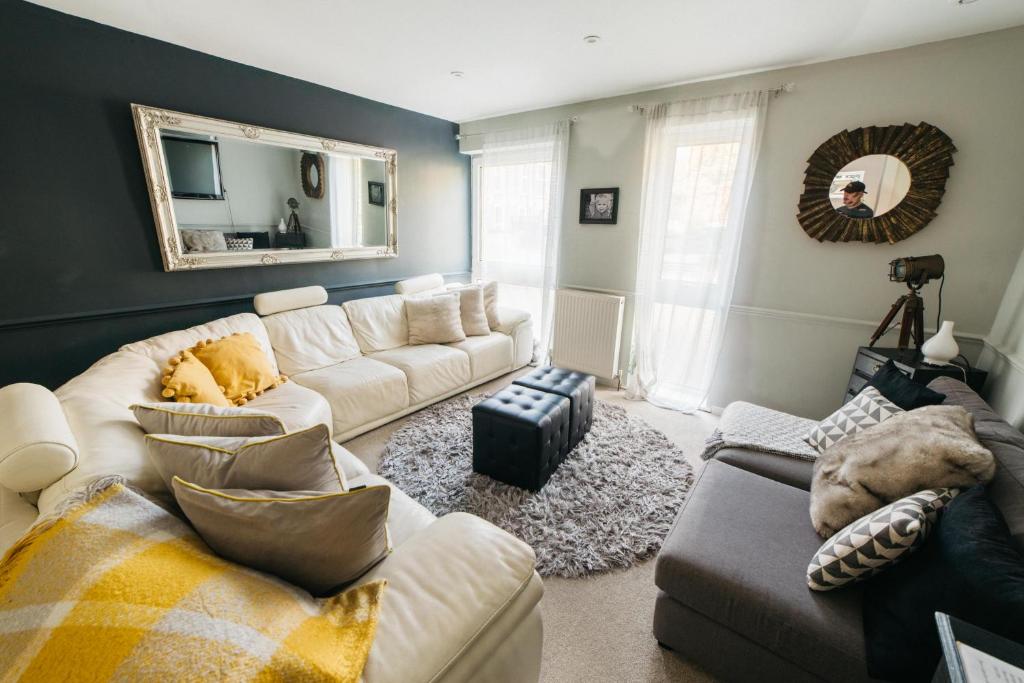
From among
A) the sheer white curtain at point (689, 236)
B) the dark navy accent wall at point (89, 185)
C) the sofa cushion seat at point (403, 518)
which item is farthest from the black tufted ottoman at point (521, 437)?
the dark navy accent wall at point (89, 185)

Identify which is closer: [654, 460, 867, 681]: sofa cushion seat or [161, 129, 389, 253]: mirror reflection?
[654, 460, 867, 681]: sofa cushion seat

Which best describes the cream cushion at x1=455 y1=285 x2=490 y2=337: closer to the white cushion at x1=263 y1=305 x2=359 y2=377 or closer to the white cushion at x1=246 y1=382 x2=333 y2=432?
the white cushion at x1=263 y1=305 x2=359 y2=377

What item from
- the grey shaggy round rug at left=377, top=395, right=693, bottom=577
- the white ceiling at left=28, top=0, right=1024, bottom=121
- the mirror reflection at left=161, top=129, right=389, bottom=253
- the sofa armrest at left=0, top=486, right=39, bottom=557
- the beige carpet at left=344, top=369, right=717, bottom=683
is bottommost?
the beige carpet at left=344, top=369, right=717, bottom=683

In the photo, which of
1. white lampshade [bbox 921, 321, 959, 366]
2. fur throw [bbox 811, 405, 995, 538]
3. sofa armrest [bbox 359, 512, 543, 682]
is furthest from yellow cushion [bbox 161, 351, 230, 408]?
white lampshade [bbox 921, 321, 959, 366]

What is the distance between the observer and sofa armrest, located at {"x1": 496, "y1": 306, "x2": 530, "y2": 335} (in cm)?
383

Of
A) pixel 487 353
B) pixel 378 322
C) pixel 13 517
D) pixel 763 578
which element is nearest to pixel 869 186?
pixel 763 578

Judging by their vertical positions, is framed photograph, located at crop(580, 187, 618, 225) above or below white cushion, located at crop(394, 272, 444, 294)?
above

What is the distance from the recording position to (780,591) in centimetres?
115

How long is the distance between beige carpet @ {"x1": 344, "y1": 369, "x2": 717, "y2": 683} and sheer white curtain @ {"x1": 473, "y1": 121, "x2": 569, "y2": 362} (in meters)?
2.57

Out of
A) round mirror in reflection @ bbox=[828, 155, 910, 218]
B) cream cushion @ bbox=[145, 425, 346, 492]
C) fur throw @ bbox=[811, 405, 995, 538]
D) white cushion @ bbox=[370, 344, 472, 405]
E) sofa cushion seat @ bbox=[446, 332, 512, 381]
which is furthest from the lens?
sofa cushion seat @ bbox=[446, 332, 512, 381]

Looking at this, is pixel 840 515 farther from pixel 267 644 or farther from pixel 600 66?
pixel 600 66

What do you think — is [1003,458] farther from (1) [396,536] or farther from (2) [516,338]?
(2) [516,338]

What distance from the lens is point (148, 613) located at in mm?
601

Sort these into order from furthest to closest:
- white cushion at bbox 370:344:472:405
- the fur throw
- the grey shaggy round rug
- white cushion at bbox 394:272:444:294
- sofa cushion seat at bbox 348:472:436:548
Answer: white cushion at bbox 394:272:444:294 < white cushion at bbox 370:344:472:405 < the grey shaggy round rug < sofa cushion seat at bbox 348:472:436:548 < the fur throw
